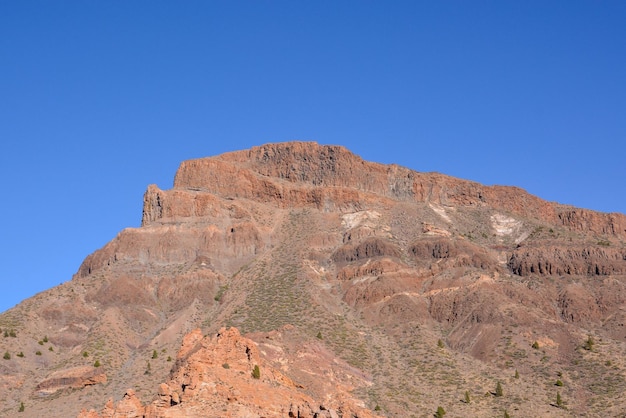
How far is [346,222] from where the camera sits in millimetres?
147625

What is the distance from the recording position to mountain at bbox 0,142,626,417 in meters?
93.6

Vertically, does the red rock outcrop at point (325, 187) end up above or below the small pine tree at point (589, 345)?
above

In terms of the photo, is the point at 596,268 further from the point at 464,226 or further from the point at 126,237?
the point at 126,237

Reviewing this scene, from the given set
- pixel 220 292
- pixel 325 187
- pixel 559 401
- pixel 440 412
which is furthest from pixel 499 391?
pixel 325 187

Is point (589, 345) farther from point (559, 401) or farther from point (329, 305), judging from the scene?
point (329, 305)

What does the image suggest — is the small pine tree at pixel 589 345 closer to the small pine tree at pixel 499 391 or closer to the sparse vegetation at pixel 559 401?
the sparse vegetation at pixel 559 401

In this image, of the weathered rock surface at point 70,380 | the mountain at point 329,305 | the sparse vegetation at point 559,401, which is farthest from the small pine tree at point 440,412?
the weathered rock surface at point 70,380

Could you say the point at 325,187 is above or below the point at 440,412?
above

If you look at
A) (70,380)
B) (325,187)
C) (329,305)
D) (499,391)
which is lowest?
(499,391)

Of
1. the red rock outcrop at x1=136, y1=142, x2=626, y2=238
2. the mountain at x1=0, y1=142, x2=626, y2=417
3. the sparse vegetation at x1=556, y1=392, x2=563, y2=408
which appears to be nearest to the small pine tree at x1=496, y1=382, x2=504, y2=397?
the mountain at x1=0, y1=142, x2=626, y2=417

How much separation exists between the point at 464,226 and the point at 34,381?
71.3 meters

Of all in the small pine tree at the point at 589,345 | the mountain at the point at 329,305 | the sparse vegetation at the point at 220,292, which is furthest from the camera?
the sparse vegetation at the point at 220,292

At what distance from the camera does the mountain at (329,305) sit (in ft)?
307

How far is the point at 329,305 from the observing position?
120 metres
